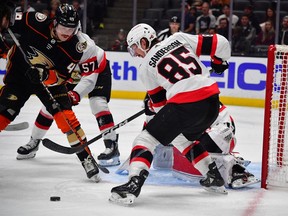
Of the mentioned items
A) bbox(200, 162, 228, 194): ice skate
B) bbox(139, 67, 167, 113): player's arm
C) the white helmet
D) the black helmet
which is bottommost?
bbox(200, 162, 228, 194): ice skate

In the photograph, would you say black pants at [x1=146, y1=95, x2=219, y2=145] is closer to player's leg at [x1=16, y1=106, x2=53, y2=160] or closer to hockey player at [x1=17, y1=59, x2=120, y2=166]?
hockey player at [x1=17, y1=59, x2=120, y2=166]

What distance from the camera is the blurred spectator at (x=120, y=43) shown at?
29.3ft

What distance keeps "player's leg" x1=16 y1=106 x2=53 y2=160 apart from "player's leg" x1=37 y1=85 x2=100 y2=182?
63 centimetres

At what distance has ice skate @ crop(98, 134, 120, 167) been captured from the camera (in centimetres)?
485

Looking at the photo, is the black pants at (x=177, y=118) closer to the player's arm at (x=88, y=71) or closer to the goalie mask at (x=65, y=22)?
the goalie mask at (x=65, y=22)

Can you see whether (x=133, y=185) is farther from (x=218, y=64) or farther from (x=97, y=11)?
(x=97, y=11)

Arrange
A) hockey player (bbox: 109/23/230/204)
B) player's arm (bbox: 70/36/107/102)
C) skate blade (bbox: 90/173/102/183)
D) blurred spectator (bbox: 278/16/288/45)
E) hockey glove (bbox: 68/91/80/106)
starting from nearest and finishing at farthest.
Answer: hockey player (bbox: 109/23/230/204) < skate blade (bbox: 90/173/102/183) < hockey glove (bbox: 68/91/80/106) < player's arm (bbox: 70/36/107/102) < blurred spectator (bbox: 278/16/288/45)

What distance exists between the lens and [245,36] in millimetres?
8688

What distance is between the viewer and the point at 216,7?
361 inches

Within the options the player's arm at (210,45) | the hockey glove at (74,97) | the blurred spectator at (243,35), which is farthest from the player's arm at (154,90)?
the blurred spectator at (243,35)

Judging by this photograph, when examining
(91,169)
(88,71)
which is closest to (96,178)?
(91,169)

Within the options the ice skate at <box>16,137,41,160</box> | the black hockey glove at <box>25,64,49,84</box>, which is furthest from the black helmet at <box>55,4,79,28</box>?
the ice skate at <box>16,137,41,160</box>

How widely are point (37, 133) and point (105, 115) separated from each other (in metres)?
0.48

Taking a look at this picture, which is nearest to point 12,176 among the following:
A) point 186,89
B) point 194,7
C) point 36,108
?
point 186,89
